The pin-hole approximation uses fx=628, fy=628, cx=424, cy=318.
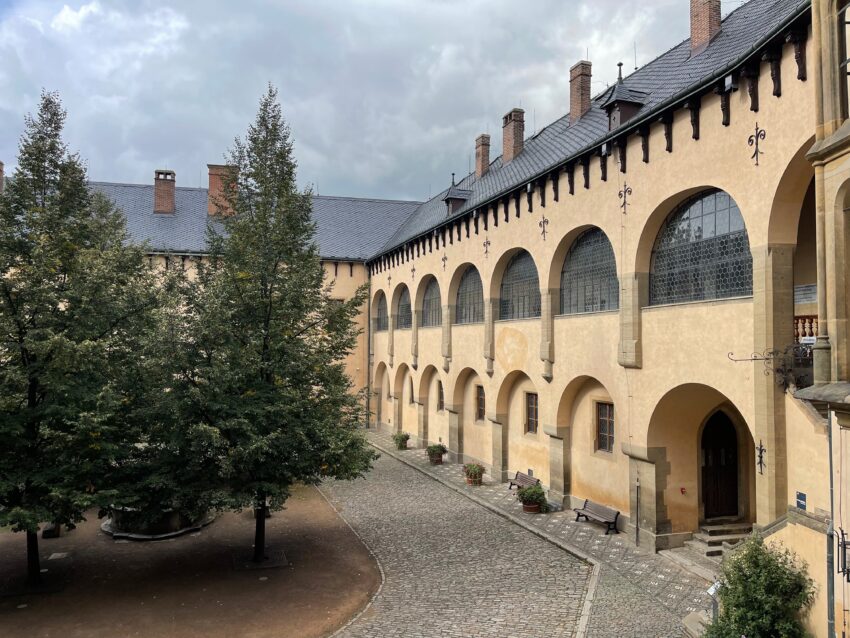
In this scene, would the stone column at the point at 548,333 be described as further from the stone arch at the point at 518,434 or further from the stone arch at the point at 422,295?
the stone arch at the point at 422,295

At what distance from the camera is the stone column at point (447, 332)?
26125mm

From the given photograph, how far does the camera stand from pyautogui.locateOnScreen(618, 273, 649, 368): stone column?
579 inches

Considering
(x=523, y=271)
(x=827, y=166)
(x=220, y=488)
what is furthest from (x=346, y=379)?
(x=827, y=166)

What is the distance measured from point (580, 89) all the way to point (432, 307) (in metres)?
11.2

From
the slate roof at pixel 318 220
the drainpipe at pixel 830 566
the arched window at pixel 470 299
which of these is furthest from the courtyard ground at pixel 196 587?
the slate roof at pixel 318 220

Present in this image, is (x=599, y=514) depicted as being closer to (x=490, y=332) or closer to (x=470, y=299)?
(x=490, y=332)

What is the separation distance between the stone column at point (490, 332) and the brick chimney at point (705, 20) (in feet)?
32.7

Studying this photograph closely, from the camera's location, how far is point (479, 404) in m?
24.8

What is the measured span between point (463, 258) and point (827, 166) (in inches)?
705

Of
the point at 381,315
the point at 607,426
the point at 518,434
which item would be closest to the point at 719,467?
the point at 607,426

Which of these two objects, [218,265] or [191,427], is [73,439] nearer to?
[191,427]

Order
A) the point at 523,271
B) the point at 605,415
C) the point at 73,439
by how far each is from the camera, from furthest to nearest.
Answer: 1. the point at 523,271
2. the point at 605,415
3. the point at 73,439

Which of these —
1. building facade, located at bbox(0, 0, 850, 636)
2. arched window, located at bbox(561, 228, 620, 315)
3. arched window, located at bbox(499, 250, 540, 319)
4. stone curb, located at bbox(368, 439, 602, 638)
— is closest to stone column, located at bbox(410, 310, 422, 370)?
building facade, located at bbox(0, 0, 850, 636)

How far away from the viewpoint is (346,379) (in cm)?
1455
